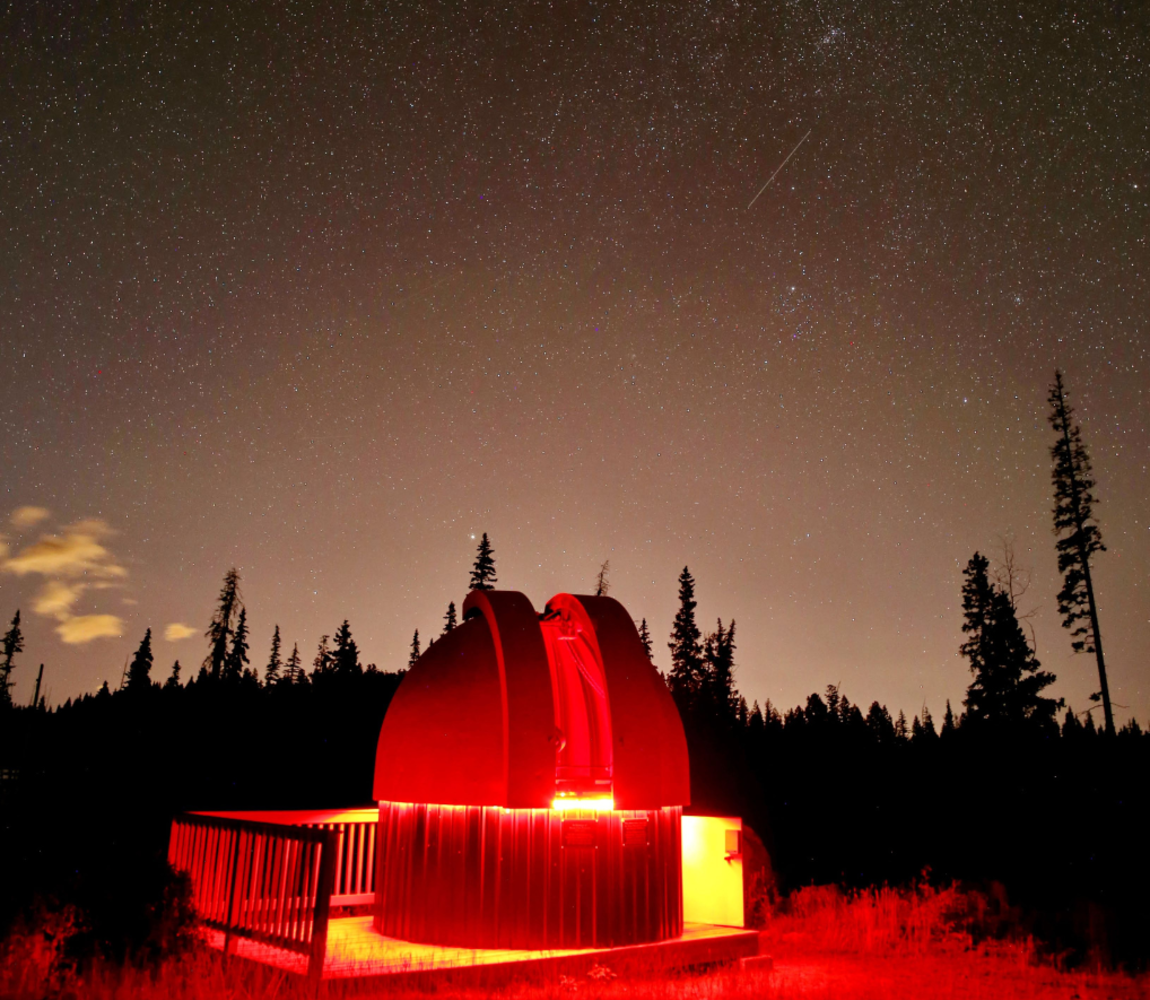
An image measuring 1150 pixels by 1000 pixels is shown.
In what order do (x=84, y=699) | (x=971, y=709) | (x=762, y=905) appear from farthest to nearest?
1. (x=84, y=699)
2. (x=971, y=709)
3. (x=762, y=905)

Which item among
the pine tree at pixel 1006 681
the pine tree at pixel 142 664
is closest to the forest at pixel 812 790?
the pine tree at pixel 1006 681

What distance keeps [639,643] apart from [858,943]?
23.7ft

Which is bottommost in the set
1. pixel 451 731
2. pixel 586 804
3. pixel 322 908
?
pixel 322 908

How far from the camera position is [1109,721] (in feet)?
98.3

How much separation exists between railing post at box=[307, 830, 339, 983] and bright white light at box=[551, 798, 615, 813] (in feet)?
10.1

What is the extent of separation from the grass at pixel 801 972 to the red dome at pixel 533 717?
7.16 ft

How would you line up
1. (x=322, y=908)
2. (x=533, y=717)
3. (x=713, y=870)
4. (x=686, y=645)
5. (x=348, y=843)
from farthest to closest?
1. (x=686, y=645)
2. (x=348, y=843)
3. (x=713, y=870)
4. (x=533, y=717)
5. (x=322, y=908)

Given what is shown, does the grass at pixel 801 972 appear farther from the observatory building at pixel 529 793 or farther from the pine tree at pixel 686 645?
the pine tree at pixel 686 645

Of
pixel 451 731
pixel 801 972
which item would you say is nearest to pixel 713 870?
pixel 801 972

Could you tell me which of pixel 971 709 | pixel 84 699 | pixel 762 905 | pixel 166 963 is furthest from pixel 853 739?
pixel 84 699

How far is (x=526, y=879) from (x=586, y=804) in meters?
1.19

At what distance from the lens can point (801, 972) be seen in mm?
12914

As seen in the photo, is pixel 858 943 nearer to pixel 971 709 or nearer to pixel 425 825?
pixel 425 825

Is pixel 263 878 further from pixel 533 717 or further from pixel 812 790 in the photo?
pixel 812 790
